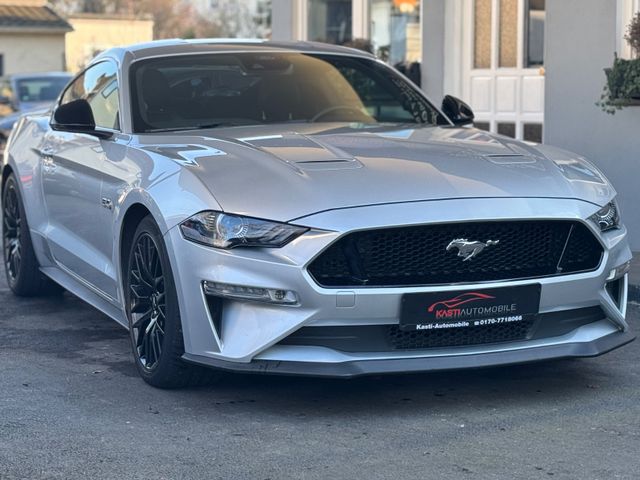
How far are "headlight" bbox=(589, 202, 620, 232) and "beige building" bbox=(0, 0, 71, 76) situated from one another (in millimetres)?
45628

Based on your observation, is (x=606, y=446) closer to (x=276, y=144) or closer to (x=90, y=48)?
(x=276, y=144)

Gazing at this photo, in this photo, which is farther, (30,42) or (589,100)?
(30,42)

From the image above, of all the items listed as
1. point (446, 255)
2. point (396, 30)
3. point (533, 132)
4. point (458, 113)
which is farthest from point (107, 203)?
point (396, 30)

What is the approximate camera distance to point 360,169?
5.09m

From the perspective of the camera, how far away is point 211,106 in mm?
6383

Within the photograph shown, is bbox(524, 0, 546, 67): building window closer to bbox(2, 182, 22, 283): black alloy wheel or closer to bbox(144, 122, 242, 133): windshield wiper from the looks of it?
bbox(2, 182, 22, 283): black alloy wheel

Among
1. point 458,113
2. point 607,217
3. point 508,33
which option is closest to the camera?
point 607,217

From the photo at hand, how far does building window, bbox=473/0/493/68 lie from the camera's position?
39.7 ft

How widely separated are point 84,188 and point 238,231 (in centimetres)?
168

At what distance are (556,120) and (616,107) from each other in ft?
2.47

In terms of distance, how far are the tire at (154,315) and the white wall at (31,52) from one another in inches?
1784

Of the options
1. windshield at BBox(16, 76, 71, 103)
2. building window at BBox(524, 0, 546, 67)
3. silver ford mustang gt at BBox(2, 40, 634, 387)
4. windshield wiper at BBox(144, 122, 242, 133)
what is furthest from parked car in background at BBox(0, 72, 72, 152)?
silver ford mustang gt at BBox(2, 40, 634, 387)

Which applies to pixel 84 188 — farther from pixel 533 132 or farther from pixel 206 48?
pixel 533 132

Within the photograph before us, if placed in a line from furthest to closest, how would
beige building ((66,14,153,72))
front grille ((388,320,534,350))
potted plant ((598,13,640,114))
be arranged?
1. beige building ((66,14,153,72))
2. potted plant ((598,13,640,114))
3. front grille ((388,320,534,350))
